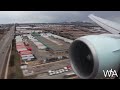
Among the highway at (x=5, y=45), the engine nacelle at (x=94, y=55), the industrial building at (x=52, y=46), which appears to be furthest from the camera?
the industrial building at (x=52, y=46)

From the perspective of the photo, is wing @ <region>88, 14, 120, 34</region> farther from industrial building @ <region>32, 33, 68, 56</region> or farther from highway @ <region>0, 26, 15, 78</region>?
highway @ <region>0, 26, 15, 78</region>

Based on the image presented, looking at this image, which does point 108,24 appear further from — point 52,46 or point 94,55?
point 94,55

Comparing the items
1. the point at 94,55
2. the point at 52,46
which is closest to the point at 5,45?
the point at 52,46

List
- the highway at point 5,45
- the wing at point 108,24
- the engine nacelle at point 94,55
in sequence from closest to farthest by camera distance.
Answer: the engine nacelle at point 94,55 → the wing at point 108,24 → the highway at point 5,45

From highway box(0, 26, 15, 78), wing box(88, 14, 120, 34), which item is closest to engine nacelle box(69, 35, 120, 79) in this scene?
wing box(88, 14, 120, 34)

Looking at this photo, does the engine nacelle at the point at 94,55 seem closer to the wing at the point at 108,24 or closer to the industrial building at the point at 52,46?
the wing at the point at 108,24

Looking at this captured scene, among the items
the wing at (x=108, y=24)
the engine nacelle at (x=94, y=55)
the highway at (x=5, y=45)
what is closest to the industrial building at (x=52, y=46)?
the highway at (x=5, y=45)

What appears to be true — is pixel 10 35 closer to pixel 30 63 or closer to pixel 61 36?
pixel 30 63
